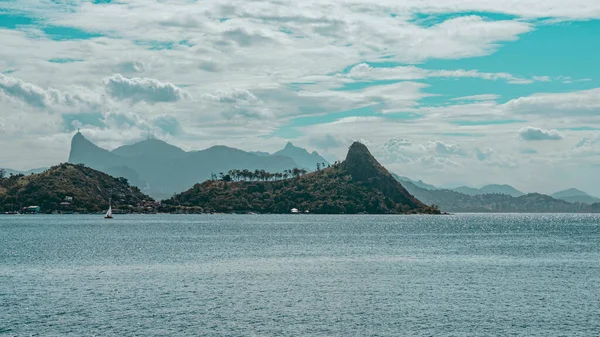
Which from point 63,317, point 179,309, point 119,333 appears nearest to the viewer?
point 119,333

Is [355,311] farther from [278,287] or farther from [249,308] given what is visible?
[278,287]

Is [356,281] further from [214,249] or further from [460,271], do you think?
[214,249]

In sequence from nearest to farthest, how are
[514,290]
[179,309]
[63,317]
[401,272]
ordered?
[63,317]
[179,309]
[514,290]
[401,272]

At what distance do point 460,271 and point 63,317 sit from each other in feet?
263

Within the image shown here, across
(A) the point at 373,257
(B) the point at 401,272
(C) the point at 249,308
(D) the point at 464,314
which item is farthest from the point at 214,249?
(D) the point at 464,314

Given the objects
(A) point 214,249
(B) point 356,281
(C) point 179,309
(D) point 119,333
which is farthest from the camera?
(A) point 214,249

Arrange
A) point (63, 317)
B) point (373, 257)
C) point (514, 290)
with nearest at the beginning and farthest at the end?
1. point (63, 317)
2. point (514, 290)
3. point (373, 257)

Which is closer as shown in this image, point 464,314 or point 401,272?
point 464,314

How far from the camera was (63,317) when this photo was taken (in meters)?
78.9

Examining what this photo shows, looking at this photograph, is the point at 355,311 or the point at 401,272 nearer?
the point at 355,311

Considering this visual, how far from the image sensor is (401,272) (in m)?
126

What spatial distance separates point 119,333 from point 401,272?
225 ft

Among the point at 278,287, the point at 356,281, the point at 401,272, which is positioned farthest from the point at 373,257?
the point at 278,287

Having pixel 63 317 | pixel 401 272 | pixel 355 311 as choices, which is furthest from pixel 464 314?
pixel 63 317
